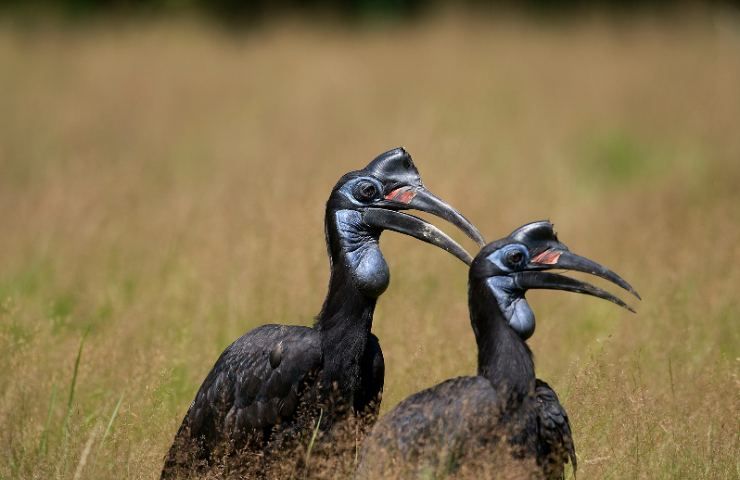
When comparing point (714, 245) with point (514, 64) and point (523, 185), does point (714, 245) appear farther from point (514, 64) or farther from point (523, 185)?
point (514, 64)

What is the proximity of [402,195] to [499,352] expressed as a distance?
929 mm

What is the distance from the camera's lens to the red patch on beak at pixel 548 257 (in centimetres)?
481

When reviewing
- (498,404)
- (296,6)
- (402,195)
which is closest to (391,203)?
(402,195)

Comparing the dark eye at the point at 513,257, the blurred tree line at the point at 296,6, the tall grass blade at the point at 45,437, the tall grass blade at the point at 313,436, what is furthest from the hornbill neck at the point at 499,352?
the blurred tree line at the point at 296,6

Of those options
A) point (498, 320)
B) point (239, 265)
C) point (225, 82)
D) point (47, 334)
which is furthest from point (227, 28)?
point (498, 320)

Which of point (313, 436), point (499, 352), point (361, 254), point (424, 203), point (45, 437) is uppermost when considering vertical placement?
point (424, 203)

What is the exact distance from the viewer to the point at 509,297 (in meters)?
4.77

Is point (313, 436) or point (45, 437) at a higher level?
point (313, 436)

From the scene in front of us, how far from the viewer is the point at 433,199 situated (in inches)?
209

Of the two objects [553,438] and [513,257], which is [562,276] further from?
[553,438]

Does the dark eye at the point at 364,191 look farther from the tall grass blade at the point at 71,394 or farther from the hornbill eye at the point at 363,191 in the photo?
the tall grass blade at the point at 71,394

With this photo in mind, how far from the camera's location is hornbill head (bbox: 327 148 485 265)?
521 centimetres

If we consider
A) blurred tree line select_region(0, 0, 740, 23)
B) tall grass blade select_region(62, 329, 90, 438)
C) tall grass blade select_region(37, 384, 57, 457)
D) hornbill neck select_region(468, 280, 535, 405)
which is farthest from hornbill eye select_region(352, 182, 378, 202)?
blurred tree line select_region(0, 0, 740, 23)

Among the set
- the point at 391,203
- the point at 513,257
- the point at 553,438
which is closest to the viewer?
the point at 553,438
